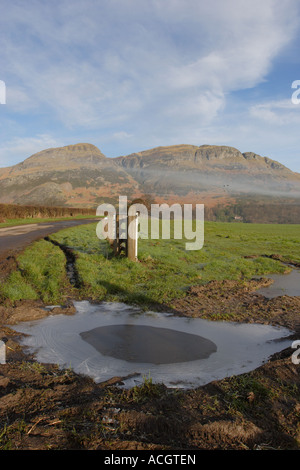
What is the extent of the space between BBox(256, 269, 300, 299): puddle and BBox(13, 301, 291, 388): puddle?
308 cm

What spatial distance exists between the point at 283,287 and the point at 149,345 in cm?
604

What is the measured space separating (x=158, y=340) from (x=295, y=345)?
2.09 metres

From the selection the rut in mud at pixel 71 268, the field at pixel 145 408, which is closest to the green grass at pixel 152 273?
the rut in mud at pixel 71 268

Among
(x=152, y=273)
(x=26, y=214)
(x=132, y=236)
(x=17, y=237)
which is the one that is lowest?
(x=152, y=273)

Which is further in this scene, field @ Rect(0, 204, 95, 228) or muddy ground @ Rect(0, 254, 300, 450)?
field @ Rect(0, 204, 95, 228)

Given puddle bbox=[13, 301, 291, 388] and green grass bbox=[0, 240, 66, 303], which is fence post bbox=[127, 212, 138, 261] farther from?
puddle bbox=[13, 301, 291, 388]

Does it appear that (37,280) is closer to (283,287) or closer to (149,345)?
(149,345)

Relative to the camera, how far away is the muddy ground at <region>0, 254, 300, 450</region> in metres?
2.45

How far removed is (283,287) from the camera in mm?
9344

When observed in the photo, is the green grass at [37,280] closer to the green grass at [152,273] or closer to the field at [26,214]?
the green grass at [152,273]

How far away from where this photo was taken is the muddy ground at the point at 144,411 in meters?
2.45

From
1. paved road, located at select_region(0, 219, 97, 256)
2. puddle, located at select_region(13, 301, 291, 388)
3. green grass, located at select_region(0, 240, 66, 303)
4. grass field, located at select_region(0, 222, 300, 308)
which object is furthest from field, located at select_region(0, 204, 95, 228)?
puddle, located at select_region(13, 301, 291, 388)

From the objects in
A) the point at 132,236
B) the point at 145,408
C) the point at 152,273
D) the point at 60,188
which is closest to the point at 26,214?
the point at 132,236

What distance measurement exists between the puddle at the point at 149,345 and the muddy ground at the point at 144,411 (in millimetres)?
301
